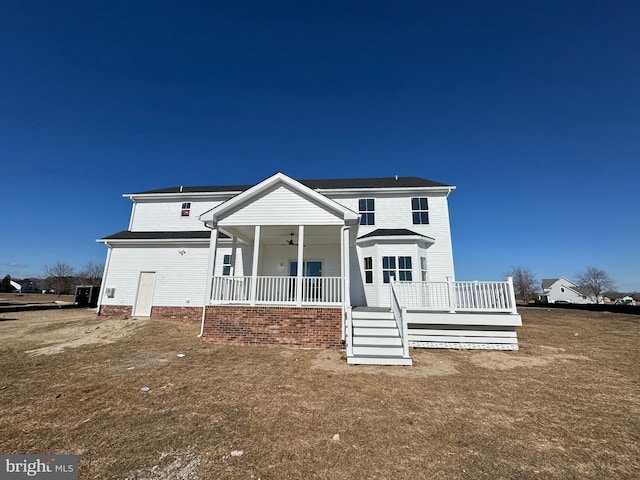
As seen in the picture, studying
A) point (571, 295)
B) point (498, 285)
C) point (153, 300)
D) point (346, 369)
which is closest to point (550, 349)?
point (498, 285)

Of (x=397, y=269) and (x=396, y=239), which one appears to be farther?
(x=396, y=239)

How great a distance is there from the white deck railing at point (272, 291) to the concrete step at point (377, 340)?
1492mm

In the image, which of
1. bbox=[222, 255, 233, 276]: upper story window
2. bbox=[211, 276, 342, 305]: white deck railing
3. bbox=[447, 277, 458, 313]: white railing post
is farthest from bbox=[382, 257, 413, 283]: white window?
bbox=[222, 255, 233, 276]: upper story window

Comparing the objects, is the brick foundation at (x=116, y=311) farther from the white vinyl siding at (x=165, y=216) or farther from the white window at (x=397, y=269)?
the white window at (x=397, y=269)

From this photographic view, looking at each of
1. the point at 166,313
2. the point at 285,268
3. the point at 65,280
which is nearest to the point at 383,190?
the point at 285,268

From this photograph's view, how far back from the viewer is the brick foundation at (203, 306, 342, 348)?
8.60m

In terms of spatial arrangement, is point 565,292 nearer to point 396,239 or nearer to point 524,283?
point 524,283

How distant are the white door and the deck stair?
11.0 metres

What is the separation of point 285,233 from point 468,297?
7.40 m

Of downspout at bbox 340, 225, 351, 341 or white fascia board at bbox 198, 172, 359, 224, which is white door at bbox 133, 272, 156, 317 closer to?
white fascia board at bbox 198, 172, 359, 224

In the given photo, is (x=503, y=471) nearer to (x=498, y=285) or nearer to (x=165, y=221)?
(x=498, y=285)

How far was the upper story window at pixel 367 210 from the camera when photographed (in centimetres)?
1505

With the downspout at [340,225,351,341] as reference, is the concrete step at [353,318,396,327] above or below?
below

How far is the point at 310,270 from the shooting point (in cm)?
1336
